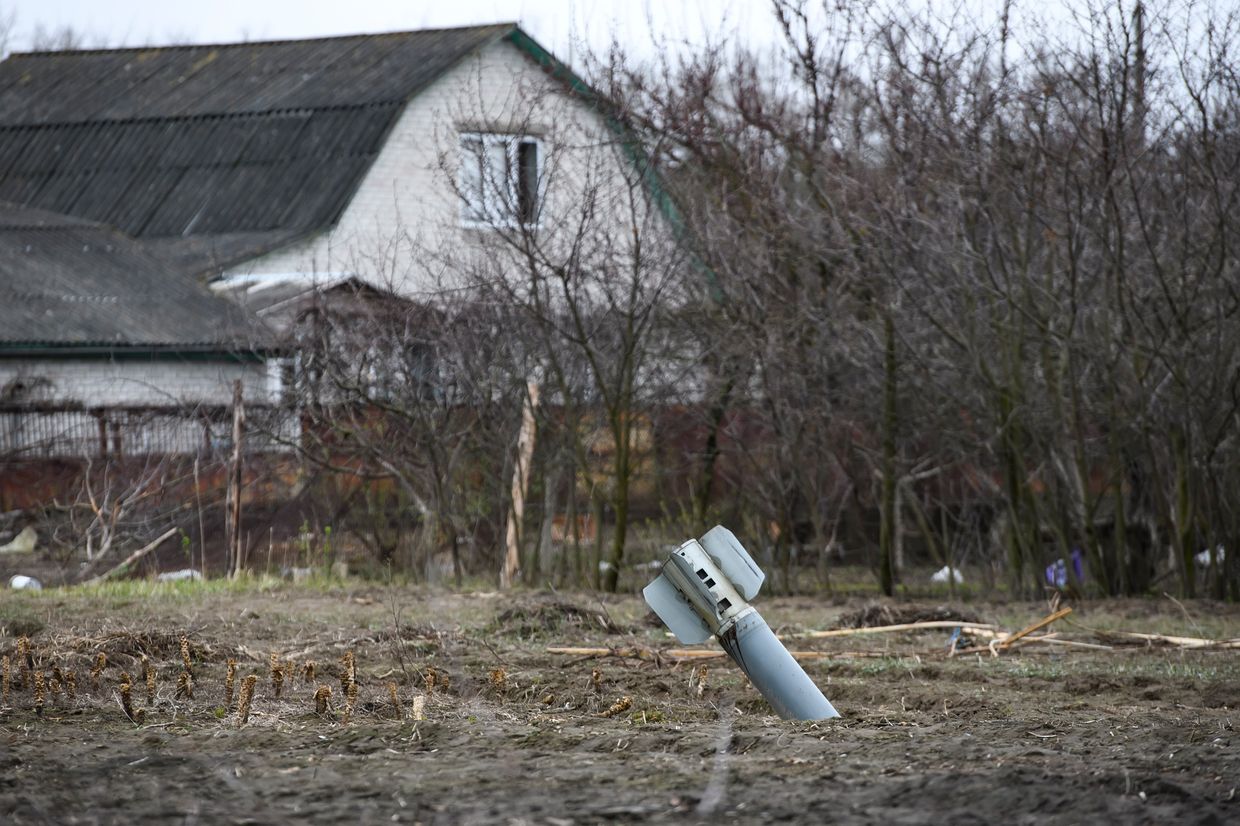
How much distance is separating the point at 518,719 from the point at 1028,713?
81.1 inches

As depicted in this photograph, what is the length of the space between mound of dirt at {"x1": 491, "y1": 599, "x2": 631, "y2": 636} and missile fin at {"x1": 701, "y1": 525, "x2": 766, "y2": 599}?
381 cm

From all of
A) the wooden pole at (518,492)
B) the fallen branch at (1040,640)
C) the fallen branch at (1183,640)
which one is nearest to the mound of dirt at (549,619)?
the fallen branch at (1040,640)

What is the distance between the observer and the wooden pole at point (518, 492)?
13.5 m

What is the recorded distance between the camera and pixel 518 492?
13.6 metres

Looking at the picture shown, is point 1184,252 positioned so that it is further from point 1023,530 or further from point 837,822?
point 837,822

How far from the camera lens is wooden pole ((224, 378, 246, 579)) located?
14.0 metres

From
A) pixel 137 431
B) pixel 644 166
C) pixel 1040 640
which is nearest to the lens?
pixel 1040 640

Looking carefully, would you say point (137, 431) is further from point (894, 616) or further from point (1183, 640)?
point (1183, 640)

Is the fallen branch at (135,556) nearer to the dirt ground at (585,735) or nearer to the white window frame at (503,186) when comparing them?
the white window frame at (503,186)

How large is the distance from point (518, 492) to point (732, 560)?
26.4 ft

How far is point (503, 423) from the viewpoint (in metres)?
13.7

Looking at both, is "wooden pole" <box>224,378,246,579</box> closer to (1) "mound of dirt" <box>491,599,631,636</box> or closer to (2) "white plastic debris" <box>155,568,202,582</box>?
(2) "white plastic debris" <box>155,568,202,582</box>

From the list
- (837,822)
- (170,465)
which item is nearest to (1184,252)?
(837,822)

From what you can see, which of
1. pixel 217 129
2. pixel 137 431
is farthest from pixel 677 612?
pixel 217 129
